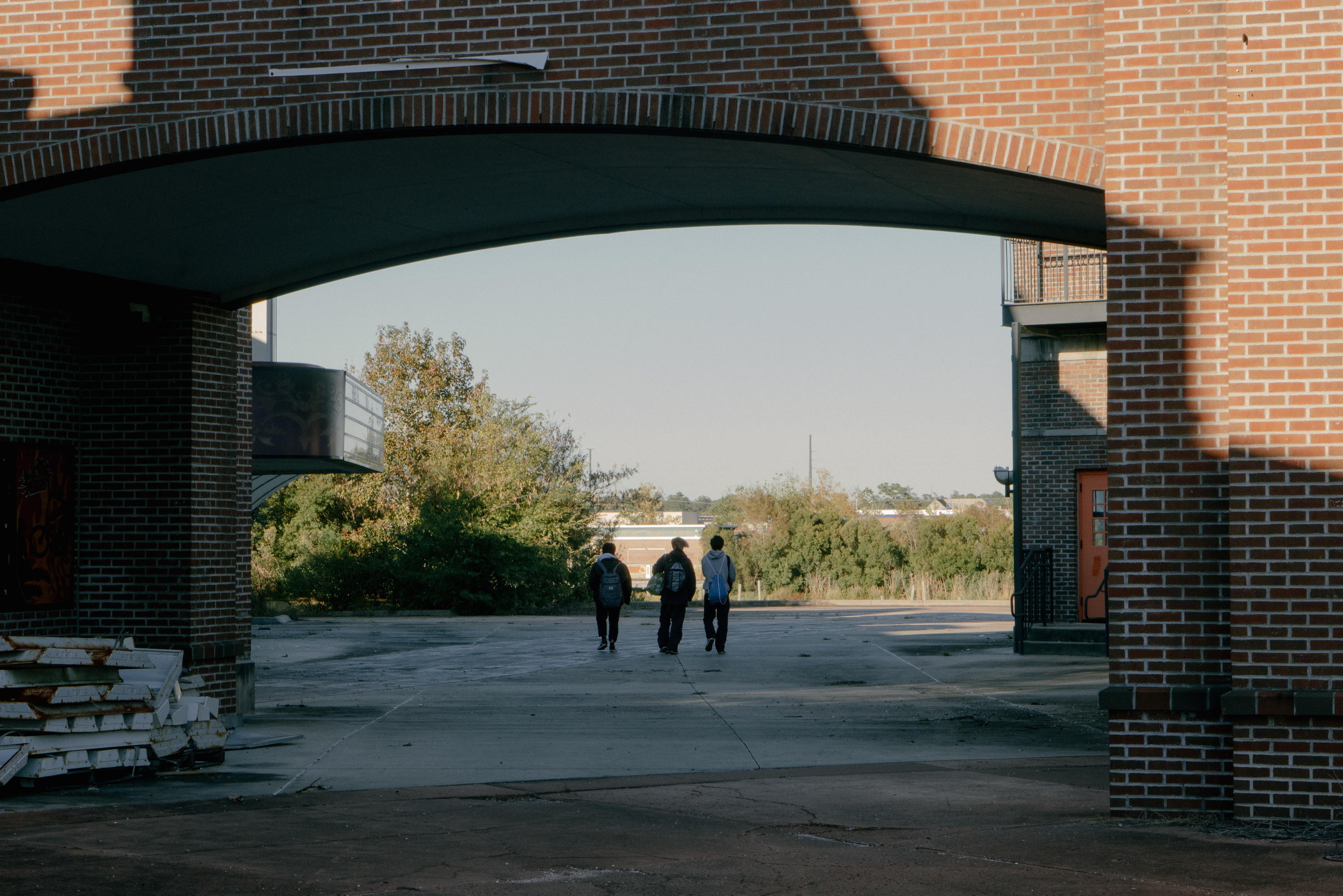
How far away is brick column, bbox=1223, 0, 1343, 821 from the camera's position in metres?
7.29

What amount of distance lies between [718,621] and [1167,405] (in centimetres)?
1283

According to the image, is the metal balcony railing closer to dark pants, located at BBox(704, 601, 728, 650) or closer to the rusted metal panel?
dark pants, located at BBox(704, 601, 728, 650)

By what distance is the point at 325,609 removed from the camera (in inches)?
1393

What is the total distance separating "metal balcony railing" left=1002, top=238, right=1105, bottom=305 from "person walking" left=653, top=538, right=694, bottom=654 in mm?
6497

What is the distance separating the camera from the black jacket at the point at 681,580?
19.1 metres

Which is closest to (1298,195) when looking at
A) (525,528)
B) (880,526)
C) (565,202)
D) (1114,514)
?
(1114,514)

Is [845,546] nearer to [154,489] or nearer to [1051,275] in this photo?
[1051,275]

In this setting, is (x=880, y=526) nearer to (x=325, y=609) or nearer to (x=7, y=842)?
(x=325, y=609)

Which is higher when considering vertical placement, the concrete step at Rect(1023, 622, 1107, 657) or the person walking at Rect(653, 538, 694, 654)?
the person walking at Rect(653, 538, 694, 654)

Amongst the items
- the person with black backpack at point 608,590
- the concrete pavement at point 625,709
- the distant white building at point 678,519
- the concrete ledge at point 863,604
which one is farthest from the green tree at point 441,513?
the distant white building at point 678,519

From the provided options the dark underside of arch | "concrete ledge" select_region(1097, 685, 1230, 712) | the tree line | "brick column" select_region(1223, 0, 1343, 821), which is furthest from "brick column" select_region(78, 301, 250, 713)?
the tree line

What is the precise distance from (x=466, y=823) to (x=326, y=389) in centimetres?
987

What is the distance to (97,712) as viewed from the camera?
8781 mm

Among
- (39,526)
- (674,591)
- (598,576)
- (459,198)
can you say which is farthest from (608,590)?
(459,198)
